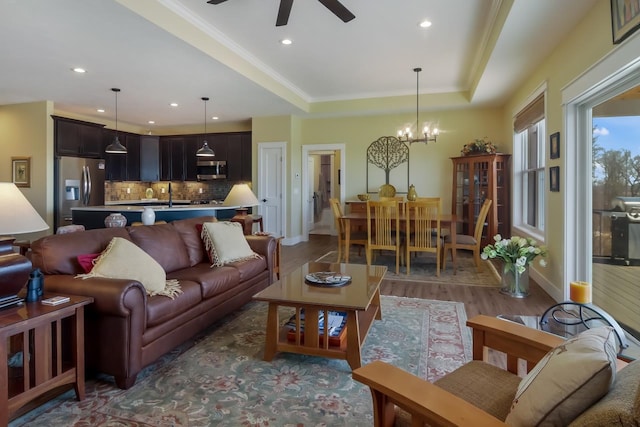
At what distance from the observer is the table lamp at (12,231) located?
5.82 ft

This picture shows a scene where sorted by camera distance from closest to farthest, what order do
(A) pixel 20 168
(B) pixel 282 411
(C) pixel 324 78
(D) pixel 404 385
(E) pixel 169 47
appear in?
1. (D) pixel 404 385
2. (B) pixel 282 411
3. (E) pixel 169 47
4. (C) pixel 324 78
5. (A) pixel 20 168

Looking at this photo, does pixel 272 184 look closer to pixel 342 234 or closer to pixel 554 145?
pixel 342 234

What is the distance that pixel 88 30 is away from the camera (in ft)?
11.2

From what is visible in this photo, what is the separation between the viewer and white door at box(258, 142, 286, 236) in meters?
7.45

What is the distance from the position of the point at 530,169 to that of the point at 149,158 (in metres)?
7.79

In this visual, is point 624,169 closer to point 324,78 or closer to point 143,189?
point 324,78

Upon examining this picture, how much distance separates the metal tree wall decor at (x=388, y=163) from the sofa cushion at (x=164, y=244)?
15.8 ft

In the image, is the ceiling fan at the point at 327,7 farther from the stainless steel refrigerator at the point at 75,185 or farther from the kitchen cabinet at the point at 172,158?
the kitchen cabinet at the point at 172,158

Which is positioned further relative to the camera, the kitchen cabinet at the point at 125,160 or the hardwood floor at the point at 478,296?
the kitchen cabinet at the point at 125,160

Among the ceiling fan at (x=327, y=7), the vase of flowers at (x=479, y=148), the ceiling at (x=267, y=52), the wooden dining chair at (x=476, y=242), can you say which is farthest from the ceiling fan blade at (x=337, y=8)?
the vase of flowers at (x=479, y=148)

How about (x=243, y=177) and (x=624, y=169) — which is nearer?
(x=624, y=169)

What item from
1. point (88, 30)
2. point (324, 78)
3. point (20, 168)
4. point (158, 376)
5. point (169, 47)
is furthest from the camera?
point (20, 168)

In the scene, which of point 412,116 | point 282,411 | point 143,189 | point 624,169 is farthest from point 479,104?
point 143,189

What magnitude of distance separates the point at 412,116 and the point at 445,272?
3422 mm
